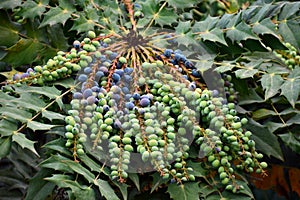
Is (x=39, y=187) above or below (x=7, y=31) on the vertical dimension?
below

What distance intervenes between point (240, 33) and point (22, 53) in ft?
1.94

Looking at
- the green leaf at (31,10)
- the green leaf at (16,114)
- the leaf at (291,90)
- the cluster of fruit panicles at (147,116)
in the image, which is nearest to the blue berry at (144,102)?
the cluster of fruit panicles at (147,116)

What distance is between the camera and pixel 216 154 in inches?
46.5

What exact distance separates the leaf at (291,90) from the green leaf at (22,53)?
666 millimetres

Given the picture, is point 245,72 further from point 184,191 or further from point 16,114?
point 16,114

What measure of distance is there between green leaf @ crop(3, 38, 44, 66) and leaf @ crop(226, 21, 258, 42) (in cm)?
53

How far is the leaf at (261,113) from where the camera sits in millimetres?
1391

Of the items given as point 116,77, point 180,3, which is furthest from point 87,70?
point 180,3

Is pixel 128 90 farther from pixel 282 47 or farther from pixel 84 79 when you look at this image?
pixel 282 47

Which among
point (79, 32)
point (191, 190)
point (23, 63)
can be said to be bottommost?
point (191, 190)

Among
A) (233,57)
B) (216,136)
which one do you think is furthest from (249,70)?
(216,136)

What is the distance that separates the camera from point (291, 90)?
1.28 m

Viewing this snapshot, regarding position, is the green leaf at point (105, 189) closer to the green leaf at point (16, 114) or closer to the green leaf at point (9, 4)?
the green leaf at point (16, 114)

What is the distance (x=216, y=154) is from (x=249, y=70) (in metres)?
0.26
